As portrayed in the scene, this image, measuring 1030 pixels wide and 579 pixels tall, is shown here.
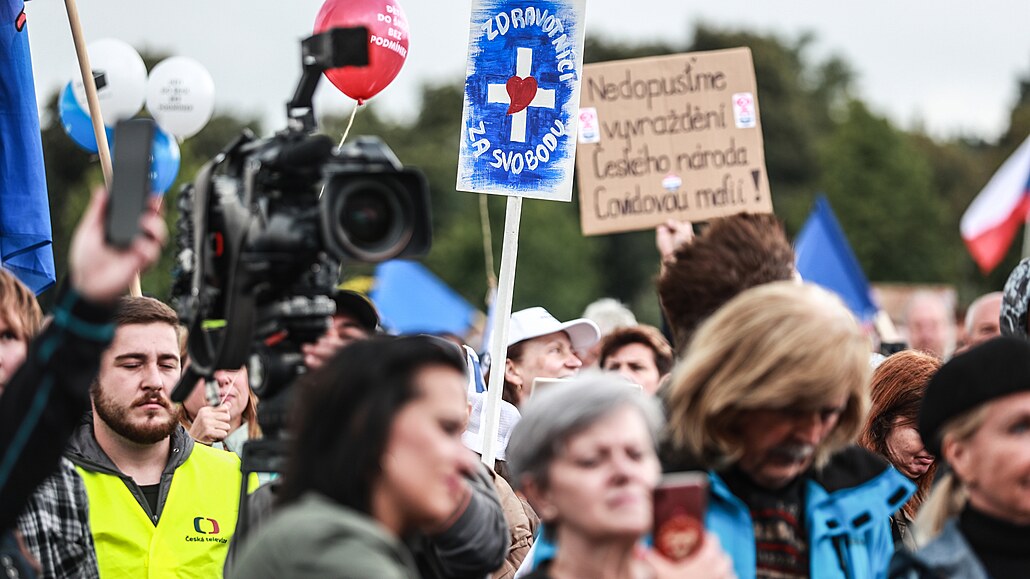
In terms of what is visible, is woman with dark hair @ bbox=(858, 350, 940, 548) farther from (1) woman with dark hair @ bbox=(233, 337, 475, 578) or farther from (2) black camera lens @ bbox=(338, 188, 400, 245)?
(1) woman with dark hair @ bbox=(233, 337, 475, 578)

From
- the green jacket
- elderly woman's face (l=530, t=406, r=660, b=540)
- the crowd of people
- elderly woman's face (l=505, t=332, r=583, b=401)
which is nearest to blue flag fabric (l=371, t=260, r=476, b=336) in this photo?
elderly woman's face (l=505, t=332, r=583, b=401)

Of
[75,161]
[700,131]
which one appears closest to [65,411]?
[700,131]

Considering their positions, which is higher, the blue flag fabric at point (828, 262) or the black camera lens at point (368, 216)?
the black camera lens at point (368, 216)

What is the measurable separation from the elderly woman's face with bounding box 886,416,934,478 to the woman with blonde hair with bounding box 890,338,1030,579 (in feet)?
4.17

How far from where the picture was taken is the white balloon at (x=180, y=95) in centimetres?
888

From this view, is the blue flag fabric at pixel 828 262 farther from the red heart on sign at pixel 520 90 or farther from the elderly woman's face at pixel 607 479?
the elderly woman's face at pixel 607 479

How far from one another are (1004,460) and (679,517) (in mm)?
925

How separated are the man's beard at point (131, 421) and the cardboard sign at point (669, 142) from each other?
2796mm

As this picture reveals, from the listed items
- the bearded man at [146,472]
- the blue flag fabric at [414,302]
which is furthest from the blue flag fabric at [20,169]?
the blue flag fabric at [414,302]

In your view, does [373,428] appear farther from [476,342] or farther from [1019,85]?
Result: [1019,85]

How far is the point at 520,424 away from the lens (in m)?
2.96

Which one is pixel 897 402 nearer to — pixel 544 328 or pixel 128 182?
pixel 544 328

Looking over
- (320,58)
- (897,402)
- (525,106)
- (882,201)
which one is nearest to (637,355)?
(525,106)

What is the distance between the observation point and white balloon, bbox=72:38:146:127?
8.50m
